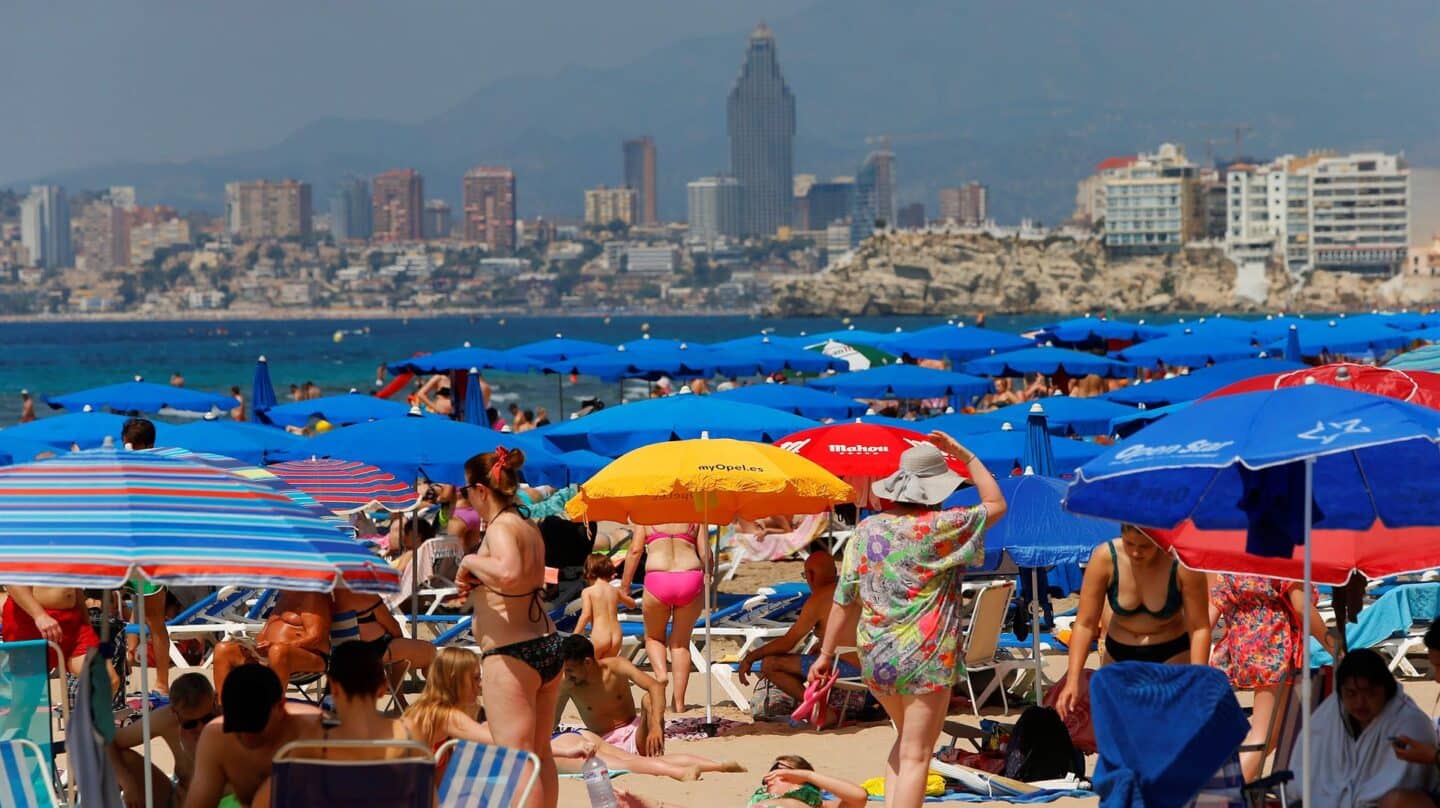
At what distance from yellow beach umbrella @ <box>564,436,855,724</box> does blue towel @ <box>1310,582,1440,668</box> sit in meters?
2.40

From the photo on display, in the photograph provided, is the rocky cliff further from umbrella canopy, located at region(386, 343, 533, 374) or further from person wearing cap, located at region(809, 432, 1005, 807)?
person wearing cap, located at region(809, 432, 1005, 807)

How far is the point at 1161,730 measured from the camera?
4598 mm

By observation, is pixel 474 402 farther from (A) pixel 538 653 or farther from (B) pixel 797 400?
(A) pixel 538 653

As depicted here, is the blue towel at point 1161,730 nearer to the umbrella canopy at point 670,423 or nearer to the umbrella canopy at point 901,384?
the umbrella canopy at point 670,423

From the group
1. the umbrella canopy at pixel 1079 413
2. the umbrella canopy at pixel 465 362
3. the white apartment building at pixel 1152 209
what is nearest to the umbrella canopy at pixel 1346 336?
the umbrella canopy at pixel 1079 413

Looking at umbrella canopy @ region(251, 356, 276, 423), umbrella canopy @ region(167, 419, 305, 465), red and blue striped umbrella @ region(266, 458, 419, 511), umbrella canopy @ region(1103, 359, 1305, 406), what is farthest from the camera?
umbrella canopy @ region(251, 356, 276, 423)

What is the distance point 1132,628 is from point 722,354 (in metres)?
15.9

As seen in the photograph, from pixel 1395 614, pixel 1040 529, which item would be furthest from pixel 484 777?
pixel 1395 614

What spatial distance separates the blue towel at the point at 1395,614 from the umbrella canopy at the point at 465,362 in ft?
44.0

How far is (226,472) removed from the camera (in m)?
4.71

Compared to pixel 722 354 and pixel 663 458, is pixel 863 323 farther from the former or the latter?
pixel 663 458

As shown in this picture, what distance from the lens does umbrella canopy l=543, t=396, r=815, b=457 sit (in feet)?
34.3

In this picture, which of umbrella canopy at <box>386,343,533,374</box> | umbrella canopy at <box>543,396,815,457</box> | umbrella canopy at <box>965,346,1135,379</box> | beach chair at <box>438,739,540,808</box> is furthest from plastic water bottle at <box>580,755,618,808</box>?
umbrella canopy at <box>965,346,1135,379</box>

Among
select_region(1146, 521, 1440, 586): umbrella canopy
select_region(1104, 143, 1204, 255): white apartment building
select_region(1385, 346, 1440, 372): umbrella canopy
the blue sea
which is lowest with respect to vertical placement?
the blue sea
